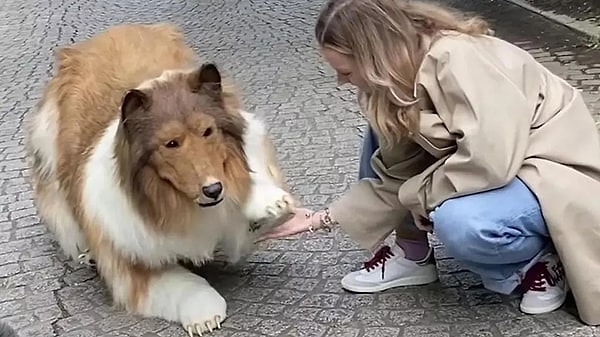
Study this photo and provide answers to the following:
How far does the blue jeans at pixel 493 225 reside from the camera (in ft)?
11.5

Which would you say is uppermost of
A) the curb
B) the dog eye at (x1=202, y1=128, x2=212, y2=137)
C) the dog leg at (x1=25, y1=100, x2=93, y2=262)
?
the dog eye at (x1=202, y1=128, x2=212, y2=137)

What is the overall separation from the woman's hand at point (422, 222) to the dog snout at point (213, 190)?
0.82 m

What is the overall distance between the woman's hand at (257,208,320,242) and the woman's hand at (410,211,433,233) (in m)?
0.44

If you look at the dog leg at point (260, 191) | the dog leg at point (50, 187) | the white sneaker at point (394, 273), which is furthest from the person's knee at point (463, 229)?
the dog leg at point (50, 187)

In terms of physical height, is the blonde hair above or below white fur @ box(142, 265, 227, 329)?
above

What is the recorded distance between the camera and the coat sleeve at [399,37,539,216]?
3.39 meters

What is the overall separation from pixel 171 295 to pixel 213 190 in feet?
2.39

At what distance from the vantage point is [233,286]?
4445 mm

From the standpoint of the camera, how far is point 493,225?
3.50 metres

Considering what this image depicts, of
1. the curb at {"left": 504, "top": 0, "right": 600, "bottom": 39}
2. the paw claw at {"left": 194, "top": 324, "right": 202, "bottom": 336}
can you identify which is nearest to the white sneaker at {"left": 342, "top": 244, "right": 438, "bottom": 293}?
the paw claw at {"left": 194, "top": 324, "right": 202, "bottom": 336}

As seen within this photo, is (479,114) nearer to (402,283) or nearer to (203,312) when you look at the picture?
(402,283)

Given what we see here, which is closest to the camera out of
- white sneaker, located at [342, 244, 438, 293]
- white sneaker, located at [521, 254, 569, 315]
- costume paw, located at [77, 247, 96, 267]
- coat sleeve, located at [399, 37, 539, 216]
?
coat sleeve, located at [399, 37, 539, 216]

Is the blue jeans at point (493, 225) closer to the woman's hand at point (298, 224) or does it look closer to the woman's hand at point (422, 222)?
the woman's hand at point (422, 222)

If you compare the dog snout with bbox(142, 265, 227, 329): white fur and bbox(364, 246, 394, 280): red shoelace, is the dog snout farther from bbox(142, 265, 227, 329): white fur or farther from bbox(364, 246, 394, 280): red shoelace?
bbox(364, 246, 394, 280): red shoelace
